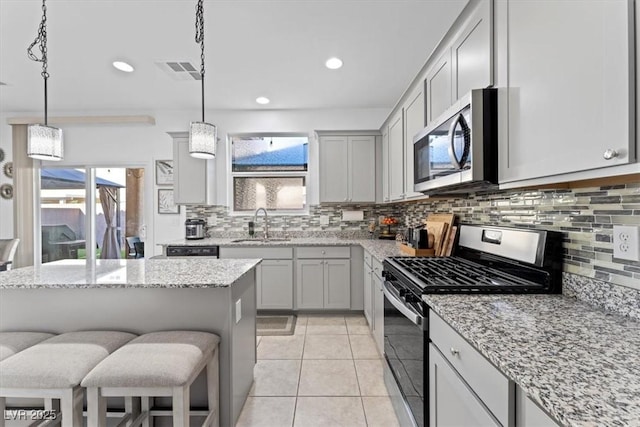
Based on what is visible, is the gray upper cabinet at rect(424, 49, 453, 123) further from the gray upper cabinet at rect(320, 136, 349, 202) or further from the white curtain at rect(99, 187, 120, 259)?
the white curtain at rect(99, 187, 120, 259)

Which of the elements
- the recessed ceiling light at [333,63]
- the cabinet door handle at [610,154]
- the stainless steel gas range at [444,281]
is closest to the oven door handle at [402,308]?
the stainless steel gas range at [444,281]

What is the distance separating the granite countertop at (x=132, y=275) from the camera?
61.0 inches

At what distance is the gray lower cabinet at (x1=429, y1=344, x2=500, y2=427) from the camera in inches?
36.4

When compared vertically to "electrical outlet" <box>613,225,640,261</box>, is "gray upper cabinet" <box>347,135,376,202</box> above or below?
above

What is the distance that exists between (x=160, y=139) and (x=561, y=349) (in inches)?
190

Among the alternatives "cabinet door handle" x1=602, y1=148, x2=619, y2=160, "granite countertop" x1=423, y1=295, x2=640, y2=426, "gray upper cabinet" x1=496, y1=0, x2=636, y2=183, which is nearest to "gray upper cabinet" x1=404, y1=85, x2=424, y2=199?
"gray upper cabinet" x1=496, y1=0, x2=636, y2=183

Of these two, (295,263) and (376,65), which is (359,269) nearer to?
(295,263)

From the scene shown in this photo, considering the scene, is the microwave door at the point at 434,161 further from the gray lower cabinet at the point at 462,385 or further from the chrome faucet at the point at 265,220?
the chrome faucet at the point at 265,220

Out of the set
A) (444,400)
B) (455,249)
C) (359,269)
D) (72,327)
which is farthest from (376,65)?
(72,327)

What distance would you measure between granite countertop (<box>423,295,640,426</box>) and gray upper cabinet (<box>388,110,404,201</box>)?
1.91 meters

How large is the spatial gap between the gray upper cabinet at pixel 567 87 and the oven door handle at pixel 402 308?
0.71m

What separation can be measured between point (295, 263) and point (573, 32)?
3.23 meters

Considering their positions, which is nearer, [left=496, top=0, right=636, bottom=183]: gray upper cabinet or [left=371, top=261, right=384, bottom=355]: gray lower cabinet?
[left=496, top=0, right=636, bottom=183]: gray upper cabinet

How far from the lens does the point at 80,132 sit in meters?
4.45
